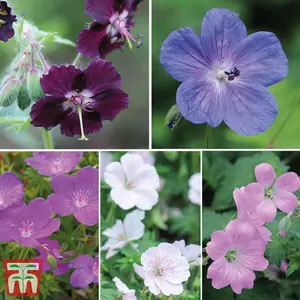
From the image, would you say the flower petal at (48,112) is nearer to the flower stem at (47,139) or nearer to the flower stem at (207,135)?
the flower stem at (47,139)

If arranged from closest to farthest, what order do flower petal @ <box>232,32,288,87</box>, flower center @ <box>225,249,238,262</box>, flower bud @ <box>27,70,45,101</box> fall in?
1. flower bud @ <box>27,70,45,101</box>
2. flower petal @ <box>232,32,288,87</box>
3. flower center @ <box>225,249,238,262</box>

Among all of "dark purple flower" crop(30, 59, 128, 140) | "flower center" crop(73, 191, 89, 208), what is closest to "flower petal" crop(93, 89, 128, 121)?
"dark purple flower" crop(30, 59, 128, 140)

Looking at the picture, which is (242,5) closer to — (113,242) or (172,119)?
(172,119)

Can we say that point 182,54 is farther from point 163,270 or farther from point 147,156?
point 163,270

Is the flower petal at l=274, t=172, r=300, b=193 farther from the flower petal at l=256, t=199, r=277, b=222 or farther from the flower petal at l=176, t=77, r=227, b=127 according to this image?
the flower petal at l=176, t=77, r=227, b=127

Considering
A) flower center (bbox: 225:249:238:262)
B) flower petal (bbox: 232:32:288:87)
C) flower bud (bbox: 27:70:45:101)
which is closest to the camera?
flower bud (bbox: 27:70:45:101)

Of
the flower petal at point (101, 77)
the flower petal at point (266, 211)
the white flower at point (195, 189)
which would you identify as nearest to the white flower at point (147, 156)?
the white flower at point (195, 189)
